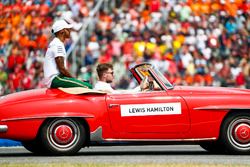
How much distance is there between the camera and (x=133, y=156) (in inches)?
373

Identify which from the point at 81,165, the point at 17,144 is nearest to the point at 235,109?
the point at 81,165

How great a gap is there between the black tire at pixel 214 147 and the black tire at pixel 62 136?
1675 millimetres

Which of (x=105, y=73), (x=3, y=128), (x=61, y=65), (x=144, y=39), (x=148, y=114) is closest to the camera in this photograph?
(x=3, y=128)

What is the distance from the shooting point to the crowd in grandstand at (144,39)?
1923 centimetres

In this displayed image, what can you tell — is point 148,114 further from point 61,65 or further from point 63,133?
point 61,65

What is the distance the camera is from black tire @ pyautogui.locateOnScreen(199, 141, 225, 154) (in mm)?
9828

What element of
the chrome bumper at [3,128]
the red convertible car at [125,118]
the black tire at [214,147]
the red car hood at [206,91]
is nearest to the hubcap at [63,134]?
the red convertible car at [125,118]

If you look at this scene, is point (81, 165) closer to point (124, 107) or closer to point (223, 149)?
point (124, 107)

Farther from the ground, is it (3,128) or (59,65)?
(59,65)

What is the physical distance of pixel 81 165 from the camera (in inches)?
315

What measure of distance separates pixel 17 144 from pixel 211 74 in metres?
8.22

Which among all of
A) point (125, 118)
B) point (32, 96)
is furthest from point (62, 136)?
point (125, 118)

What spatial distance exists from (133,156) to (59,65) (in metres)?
1.46

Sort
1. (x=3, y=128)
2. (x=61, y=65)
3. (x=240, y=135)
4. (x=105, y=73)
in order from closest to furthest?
(x=3, y=128)
(x=240, y=135)
(x=61, y=65)
(x=105, y=73)
